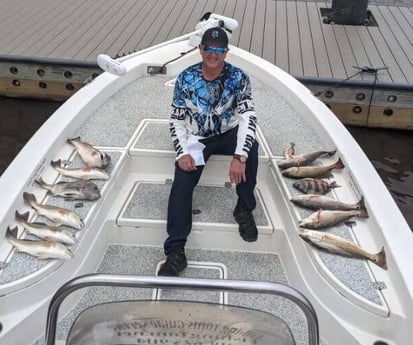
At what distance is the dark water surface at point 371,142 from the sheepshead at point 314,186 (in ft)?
7.26

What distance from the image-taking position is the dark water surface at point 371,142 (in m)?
5.09

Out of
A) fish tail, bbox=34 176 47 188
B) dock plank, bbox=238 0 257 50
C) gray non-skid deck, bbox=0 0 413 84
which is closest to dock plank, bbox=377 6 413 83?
gray non-skid deck, bbox=0 0 413 84

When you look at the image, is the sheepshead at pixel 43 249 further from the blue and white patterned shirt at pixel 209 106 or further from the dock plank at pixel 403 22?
the dock plank at pixel 403 22

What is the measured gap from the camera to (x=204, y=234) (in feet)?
9.19

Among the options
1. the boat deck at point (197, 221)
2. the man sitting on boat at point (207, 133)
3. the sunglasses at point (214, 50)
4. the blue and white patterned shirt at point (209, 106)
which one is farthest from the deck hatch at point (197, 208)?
the sunglasses at point (214, 50)

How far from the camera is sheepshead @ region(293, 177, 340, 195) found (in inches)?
111

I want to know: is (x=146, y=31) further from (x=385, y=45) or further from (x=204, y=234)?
(x=204, y=234)

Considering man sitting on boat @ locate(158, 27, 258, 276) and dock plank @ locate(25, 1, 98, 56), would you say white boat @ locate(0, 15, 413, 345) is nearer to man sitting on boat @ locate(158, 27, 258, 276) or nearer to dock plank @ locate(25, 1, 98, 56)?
man sitting on boat @ locate(158, 27, 258, 276)

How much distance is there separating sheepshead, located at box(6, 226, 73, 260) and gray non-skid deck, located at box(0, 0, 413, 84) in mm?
4070

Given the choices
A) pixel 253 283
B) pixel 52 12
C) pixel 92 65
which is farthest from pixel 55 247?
pixel 52 12

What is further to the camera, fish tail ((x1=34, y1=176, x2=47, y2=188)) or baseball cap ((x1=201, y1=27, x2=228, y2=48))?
fish tail ((x1=34, y1=176, x2=47, y2=188))

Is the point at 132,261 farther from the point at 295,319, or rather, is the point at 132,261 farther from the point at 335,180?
the point at 335,180

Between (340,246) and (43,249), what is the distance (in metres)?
1.39

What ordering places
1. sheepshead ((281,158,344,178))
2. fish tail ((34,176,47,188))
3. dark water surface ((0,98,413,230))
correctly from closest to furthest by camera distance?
fish tail ((34,176,47,188)) → sheepshead ((281,158,344,178)) → dark water surface ((0,98,413,230))
